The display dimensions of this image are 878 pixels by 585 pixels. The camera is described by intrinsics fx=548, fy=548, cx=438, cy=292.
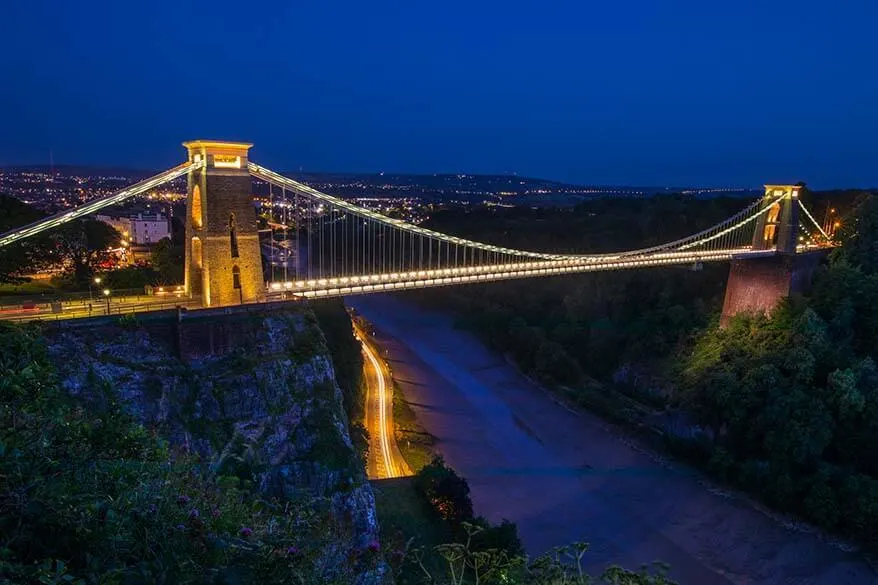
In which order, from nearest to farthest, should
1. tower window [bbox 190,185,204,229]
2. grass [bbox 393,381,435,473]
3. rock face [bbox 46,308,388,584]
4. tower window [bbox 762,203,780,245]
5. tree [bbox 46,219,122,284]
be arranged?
rock face [bbox 46,308,388,584] → tower window [bbox 190,185,204,229] → tree [bbox 46,219,122,284] → grass [bbox 393,381,435,473] → tower window [bbox 762,203,780,245]

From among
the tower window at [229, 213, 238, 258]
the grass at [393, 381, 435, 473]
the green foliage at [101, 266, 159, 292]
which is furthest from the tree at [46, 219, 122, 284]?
the grass at [393, 381, 435, 473]

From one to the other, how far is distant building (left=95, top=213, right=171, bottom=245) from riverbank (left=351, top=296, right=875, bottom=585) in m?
17.0

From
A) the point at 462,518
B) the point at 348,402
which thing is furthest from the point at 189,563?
the point at 348,402

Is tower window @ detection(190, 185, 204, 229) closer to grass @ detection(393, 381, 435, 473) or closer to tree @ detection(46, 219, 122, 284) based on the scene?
tree @ detection(46, 219, 122, 284)

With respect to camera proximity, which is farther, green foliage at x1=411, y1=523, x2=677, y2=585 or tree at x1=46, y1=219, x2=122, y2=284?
tree at x1=46, y1=219, x2=122, y2=284

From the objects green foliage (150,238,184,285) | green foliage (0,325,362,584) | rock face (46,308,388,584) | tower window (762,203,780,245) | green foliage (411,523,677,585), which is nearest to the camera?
green foliage (0,325,362,584)

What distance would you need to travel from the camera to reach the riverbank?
52.6 feet

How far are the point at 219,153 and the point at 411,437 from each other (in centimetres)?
1341

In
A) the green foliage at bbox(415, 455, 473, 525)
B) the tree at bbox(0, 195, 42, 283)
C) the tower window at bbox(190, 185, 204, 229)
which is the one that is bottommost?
the green foliage at bbox(415, 455, 473, 525)

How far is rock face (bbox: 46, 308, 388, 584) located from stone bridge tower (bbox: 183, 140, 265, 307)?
127 centimetres

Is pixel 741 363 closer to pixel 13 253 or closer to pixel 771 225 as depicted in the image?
pixel 771 225

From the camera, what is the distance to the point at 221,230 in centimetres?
1459

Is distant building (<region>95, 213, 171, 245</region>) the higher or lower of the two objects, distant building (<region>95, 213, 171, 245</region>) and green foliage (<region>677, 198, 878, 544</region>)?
the higher

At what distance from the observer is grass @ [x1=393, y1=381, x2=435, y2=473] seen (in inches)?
818
